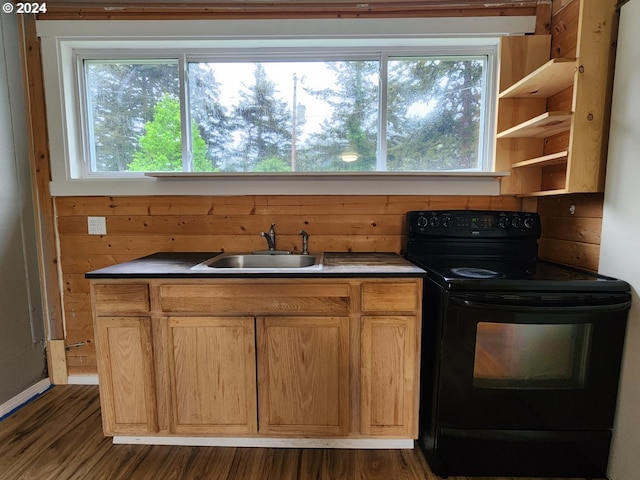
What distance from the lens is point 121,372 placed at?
1480mm

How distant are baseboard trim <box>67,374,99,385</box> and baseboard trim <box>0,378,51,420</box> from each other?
0.13m

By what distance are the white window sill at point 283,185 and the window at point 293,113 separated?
0.42ft

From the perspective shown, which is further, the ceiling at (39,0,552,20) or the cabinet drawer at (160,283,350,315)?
the ceiling at (39,0,552,20)

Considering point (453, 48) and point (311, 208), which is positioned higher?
point (453, 48)

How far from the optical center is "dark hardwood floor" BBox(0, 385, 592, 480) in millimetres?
1397

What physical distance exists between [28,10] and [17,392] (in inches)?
89.2

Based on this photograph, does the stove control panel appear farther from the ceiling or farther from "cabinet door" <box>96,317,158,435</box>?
"cabinet door" <box>96,317,158,435</box>

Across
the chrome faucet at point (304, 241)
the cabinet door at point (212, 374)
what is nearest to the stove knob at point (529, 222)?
the chrome faucet at point (304, 241)

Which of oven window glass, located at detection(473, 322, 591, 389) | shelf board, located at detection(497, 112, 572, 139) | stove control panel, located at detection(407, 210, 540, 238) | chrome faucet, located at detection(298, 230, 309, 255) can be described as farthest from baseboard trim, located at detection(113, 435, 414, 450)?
shelf board, located at detection(497, 112, 572, 139)

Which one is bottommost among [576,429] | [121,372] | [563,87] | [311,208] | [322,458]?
[322,458]

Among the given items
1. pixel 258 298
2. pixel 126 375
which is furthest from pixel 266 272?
pixel 126 375

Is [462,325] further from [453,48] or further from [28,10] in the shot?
[28,10]

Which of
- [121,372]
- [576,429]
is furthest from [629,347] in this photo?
[121,372]

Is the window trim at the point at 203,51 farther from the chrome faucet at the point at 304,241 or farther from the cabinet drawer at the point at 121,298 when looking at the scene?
the cabinet drawer at the point at 121,298
